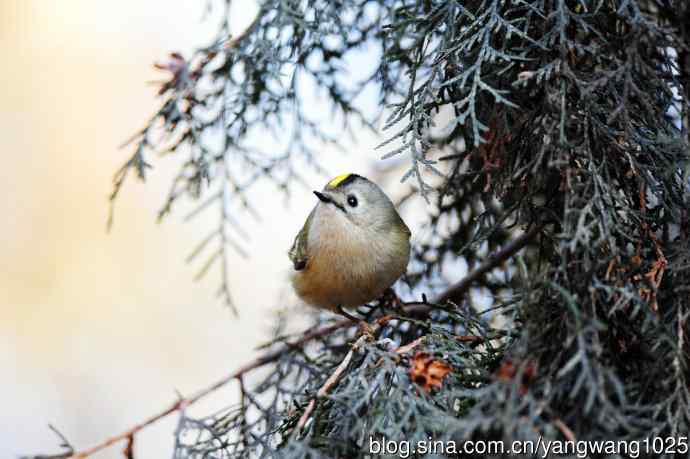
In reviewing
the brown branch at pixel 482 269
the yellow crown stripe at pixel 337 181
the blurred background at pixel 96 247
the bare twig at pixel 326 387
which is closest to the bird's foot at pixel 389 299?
the brown branch at pixel 482 269

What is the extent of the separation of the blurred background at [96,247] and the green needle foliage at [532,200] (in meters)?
2.88

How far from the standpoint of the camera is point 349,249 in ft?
7.27

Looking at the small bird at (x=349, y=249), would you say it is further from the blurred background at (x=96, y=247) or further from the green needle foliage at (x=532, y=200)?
the blurred background at (x=96, y=247)

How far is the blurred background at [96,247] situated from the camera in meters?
4.64

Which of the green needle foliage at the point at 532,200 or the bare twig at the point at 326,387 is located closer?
the green needle foliage at the point at 532,200

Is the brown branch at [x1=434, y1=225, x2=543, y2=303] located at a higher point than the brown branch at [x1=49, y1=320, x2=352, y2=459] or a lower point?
higher

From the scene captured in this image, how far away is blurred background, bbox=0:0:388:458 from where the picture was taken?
15.2 feet

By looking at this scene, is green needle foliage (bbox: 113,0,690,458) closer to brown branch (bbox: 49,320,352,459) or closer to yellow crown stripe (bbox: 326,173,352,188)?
brown branch (bbox: 49,320,352,459)

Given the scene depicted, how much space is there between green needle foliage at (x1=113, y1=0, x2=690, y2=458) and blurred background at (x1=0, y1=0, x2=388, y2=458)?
2.88 m

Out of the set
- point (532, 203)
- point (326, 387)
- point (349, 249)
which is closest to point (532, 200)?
point (532, 203)

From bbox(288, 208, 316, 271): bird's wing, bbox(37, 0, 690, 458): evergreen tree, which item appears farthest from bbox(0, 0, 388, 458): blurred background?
bbox(37, 0, 690, 458): evergreen tree

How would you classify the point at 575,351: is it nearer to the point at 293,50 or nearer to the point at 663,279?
the point at 663,279

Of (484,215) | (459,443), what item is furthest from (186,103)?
(459,443)

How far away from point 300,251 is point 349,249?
215 mm
